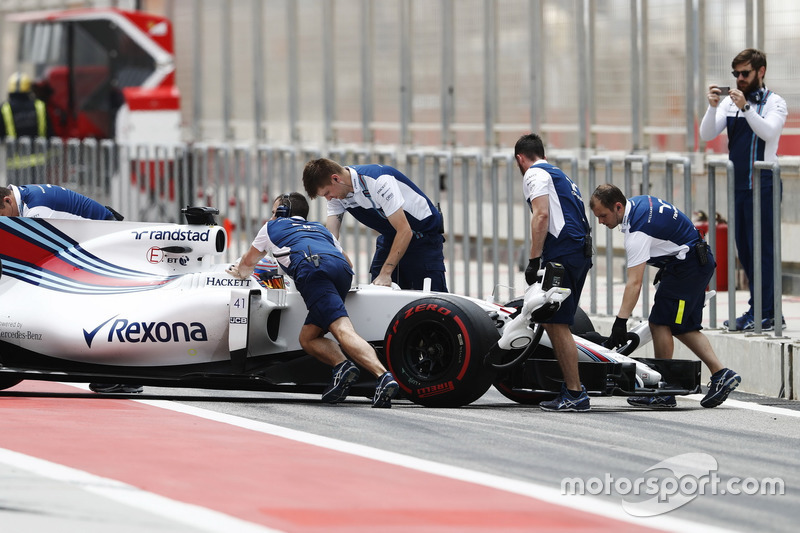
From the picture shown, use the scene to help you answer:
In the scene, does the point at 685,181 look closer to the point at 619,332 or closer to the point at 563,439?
the point at 619,332

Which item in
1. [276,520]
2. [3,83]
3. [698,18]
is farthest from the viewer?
[3,83]

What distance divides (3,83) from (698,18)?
21867 mm

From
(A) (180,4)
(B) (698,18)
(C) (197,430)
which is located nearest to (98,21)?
(A) (180,4)

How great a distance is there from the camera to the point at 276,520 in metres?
6.61

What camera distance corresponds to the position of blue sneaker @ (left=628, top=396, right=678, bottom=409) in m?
10.4

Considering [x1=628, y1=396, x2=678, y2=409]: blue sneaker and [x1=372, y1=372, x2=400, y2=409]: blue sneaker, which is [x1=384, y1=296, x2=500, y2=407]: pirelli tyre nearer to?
[x1=372, y1=372, x2=400, y2=409]: blue sneaker

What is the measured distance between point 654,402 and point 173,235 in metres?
3.23

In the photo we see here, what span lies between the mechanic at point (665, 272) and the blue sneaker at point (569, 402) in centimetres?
50

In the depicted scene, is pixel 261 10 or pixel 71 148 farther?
pixel 261 10

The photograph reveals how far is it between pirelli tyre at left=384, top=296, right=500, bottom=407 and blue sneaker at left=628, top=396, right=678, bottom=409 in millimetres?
1098

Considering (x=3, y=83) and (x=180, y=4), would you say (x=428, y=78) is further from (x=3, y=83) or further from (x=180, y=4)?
(x=3, y=83)

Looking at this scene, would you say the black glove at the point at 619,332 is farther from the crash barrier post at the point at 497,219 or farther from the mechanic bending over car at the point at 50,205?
the crash barrier post at the point at 497,219

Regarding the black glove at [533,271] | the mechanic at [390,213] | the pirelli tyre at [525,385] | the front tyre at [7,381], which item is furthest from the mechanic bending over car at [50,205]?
the black glove at [533,271]

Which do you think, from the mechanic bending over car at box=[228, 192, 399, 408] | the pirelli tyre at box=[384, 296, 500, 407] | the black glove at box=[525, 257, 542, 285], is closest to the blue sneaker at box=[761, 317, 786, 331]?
the black glove at box=[525, 257, 542, 285]
